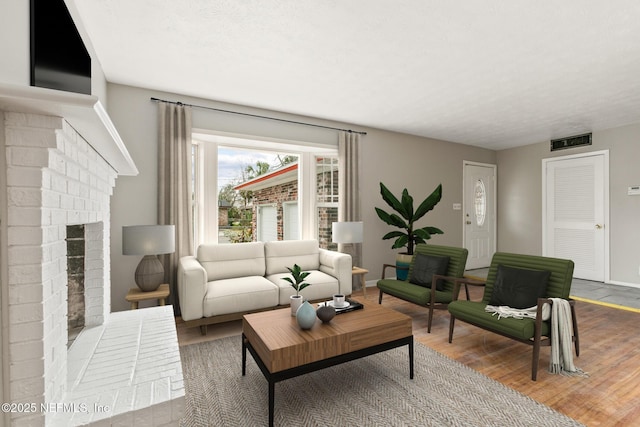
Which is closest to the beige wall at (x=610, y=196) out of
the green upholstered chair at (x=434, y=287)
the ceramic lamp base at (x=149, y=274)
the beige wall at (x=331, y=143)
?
the beige wall at (x=331, y=143)

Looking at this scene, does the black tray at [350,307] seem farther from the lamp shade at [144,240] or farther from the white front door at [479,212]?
the white front door at [479,212]

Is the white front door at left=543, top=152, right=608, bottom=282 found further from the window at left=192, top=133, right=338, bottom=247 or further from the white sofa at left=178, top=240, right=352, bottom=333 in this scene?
the white sofa at left=178, top=240, right=352, bottom=333

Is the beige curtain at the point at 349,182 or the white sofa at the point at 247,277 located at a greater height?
the beige curtain at the point at 349,182

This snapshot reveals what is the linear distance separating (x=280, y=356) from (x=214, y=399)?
2.05 feet

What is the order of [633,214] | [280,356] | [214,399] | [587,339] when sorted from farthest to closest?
1. [633,214]
2. [587,339]
3. [214,399]
4. [280,356]

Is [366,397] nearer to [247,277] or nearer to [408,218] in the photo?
[247,277]

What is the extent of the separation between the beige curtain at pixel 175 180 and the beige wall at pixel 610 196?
20.0 ft

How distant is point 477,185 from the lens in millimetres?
6320

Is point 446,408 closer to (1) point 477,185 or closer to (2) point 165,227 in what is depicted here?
(2) point 165,227

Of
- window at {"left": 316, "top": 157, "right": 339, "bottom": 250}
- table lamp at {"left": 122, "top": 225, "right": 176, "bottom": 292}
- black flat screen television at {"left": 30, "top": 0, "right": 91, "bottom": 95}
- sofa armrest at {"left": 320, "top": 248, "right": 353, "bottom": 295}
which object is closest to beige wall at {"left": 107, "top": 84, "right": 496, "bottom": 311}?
window at {"left": 316, "top": 157, "right": 339, "bottom": 250}

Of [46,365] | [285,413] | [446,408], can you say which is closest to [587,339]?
[446,408]

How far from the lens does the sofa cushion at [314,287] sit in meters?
3.31

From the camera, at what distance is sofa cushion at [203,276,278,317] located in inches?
117

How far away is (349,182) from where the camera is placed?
4637 millimetres
